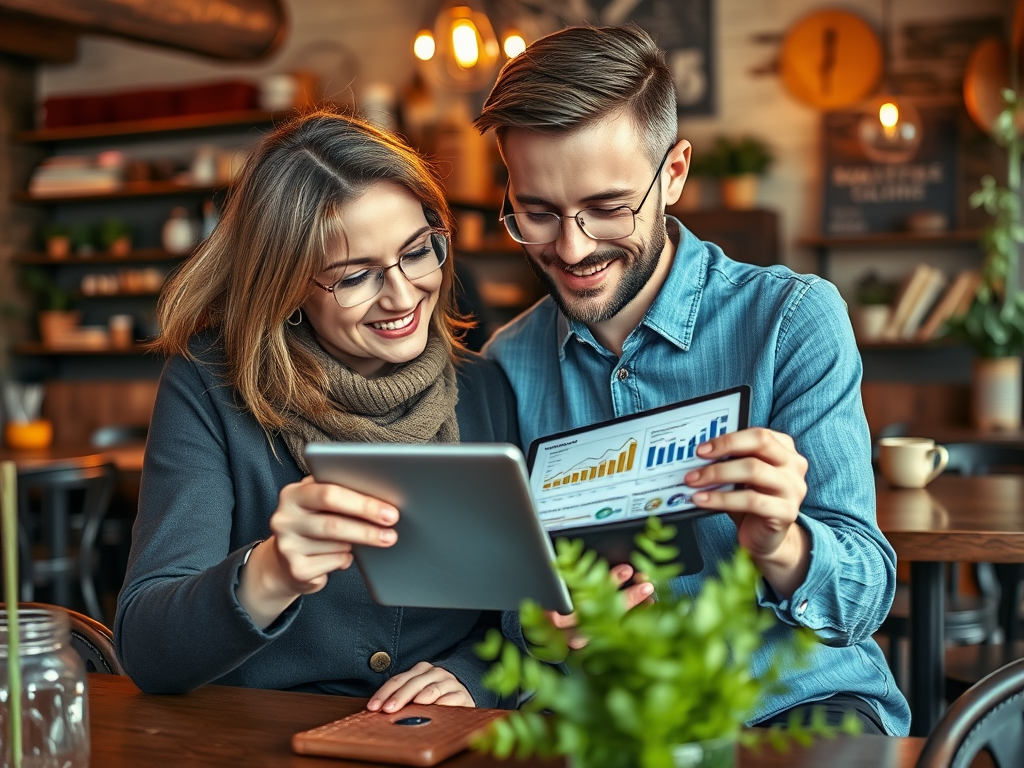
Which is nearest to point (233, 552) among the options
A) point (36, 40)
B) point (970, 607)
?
point (970, 607)

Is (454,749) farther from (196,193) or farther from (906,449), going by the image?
(196,193)

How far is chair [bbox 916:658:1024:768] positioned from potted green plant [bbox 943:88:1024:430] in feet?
12.4

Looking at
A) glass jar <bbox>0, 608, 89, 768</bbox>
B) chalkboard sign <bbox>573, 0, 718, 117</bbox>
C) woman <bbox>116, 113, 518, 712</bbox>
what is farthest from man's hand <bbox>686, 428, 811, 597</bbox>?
chalkboard sign <bbox>573, 0, 718, 117</bbox>

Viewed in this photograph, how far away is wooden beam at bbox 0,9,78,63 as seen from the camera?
720 centimetres

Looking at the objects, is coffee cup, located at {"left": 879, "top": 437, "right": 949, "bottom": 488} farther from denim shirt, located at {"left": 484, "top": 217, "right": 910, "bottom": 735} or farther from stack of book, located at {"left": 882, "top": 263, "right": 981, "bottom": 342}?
stack of book, located at {"left": 882, "top": 263, "right": 981, "bottom": 342}

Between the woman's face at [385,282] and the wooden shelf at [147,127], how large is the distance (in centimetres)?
488

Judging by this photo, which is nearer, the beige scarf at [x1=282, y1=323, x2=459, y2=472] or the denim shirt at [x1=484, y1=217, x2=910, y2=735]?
the denim shirt at [x1=484, y1=217, x2=910, y2=735]

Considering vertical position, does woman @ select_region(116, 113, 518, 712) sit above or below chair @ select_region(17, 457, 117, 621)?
above

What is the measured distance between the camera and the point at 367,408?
1.84 m

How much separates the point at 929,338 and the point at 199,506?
14.8 ft

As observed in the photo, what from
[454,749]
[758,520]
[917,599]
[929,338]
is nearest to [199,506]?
[454,749]

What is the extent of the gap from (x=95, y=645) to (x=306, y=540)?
581mm

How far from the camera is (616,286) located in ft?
6.00

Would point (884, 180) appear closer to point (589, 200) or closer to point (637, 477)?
point (589, 200)
